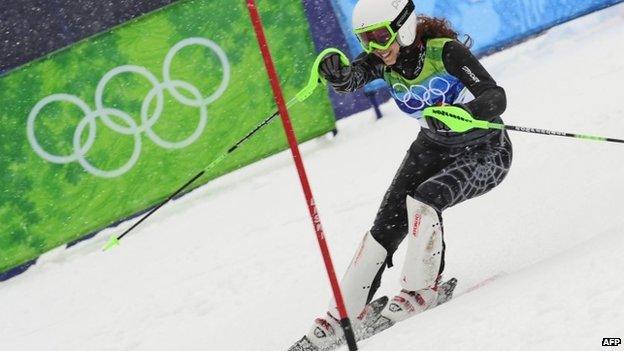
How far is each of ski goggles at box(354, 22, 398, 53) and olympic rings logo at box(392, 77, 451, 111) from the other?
0.95ft

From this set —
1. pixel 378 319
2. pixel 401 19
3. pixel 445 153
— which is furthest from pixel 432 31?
pixel 378 319

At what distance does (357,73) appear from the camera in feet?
15.8

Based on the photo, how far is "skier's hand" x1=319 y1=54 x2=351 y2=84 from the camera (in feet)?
15.4

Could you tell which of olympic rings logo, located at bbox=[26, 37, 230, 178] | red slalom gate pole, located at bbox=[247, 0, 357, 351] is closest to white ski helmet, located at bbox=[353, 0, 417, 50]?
red slalom gate pole, located at bbox=[247, 0, 357, 351]

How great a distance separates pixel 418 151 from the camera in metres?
4.83

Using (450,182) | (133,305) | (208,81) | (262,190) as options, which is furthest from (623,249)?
(208,81)

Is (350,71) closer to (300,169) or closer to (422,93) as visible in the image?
(422,93)

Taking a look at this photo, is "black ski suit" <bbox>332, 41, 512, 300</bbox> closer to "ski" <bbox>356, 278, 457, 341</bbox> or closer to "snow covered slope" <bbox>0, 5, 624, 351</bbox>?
"ski" <bbox>356, 278, 457, 341</bbox>

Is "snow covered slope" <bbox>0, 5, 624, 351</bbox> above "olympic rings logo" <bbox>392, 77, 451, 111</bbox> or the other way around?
the other way around

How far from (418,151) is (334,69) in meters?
0.63

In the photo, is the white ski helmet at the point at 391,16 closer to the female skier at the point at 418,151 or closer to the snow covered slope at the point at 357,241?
the female skier at the point at 418,151

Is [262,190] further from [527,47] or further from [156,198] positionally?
[527,47]

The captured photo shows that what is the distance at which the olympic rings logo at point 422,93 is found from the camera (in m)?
4.53

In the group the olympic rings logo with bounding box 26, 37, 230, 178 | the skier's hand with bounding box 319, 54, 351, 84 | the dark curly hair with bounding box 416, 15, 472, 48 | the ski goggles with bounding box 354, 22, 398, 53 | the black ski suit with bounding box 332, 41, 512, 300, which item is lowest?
the olympic rings logo with bounding box 26, 37, 230, 178
